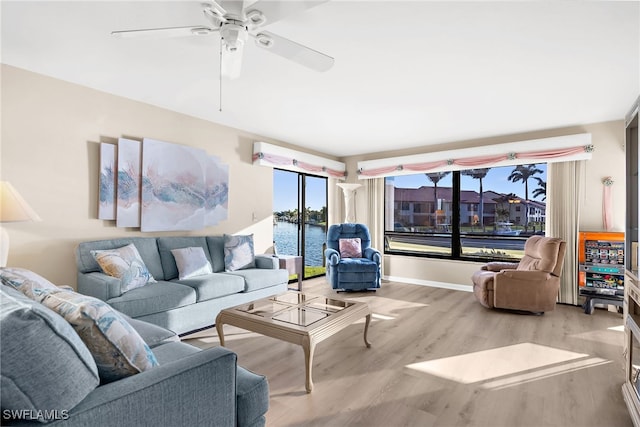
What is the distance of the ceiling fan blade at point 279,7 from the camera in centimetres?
158

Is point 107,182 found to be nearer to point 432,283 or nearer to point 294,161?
point 294,161

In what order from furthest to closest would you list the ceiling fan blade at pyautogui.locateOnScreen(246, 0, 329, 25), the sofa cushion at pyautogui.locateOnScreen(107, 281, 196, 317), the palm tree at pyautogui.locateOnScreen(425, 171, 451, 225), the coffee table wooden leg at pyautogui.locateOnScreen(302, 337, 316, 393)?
the palm tree at pyautogui.locateOnScreen(425, 171, 451, 225) → the sofa cushion at pyautogui.locateOnScreen(107, 281, 196, 317) → the coffee table wooden leg at pyautogui.locateOnScreen(302, 337, 316, 393) → the ceiling fan blade at pyautogui.locateOnScreen(246, 0, 329, 25)

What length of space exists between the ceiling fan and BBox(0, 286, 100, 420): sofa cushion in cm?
155

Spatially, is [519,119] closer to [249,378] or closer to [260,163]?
[260,163]

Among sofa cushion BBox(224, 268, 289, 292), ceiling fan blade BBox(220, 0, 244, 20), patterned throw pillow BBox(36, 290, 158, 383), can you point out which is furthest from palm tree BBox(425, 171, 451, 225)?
patterned throw pillow BBox(36, 290, 158, 383)

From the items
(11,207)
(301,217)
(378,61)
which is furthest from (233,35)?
(301,217)

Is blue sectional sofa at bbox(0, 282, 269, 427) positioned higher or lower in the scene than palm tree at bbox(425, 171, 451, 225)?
lower

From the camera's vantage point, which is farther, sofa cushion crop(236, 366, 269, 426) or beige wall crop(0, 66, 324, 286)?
beige wall crop(0, 66, 324, 286)

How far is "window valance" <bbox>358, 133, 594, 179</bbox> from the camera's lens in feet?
13.9

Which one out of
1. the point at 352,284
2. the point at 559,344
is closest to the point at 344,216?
the point at 352,284

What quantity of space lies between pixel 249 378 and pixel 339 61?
233 centimetres

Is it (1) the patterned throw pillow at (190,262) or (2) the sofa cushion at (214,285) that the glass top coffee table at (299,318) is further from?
(1) the patterned throw pillow at (190,262)

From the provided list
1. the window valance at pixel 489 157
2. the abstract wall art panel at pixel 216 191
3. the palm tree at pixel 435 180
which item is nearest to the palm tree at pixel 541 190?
the window valance at pixel 489 157

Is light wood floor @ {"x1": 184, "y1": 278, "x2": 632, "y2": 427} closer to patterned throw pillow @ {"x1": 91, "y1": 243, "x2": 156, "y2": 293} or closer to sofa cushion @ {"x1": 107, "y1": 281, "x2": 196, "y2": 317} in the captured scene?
sofa cushion @ {"x1": 107, "y1": 281, "x2": 196, "y2": 317}
